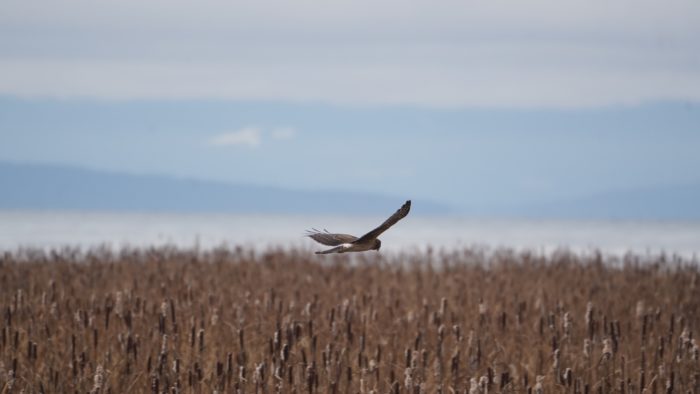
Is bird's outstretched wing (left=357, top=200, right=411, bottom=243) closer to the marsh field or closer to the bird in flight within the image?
the bird in flight

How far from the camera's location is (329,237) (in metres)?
3.41

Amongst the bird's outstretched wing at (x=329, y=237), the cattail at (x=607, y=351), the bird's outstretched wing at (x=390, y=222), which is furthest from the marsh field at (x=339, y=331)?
the bird's outstretched wing at (x=390, y=222)

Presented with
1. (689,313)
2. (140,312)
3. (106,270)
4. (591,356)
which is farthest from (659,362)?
(106,270)

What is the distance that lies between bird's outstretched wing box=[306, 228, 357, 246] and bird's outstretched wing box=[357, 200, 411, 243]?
7 cm

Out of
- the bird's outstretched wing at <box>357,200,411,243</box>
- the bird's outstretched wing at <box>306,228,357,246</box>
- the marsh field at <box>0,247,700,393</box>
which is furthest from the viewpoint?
the marsh field at <box>0,247,700,393</box>

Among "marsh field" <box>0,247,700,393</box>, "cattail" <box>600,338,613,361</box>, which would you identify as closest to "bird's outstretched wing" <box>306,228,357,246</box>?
"marsh field" <box>0,247,700,393</box>

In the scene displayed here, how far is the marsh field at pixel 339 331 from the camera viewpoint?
7.51 metres

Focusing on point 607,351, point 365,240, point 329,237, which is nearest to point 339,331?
point 607,351

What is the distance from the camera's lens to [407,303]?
13.0 metres

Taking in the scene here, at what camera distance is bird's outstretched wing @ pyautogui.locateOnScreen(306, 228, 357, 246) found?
3316mm

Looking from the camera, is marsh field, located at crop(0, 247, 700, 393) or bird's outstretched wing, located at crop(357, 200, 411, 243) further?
marsh field, located at crop(0, 247, 700, 393)

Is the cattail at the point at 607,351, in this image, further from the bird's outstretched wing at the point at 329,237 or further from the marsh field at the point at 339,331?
the bird's outstretched wing at the point at 329,237

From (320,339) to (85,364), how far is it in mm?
2344

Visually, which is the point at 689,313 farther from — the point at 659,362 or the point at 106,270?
the point at 106,270
